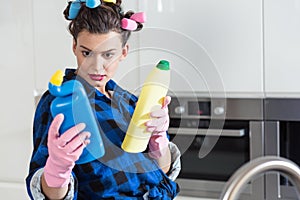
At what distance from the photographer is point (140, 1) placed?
1.44 metres

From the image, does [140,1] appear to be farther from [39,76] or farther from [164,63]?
[164,63]

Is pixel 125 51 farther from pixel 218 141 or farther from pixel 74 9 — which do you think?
pixel 218 141

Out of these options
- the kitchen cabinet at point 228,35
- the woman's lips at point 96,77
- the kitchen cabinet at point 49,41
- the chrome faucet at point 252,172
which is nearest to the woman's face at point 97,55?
the woman's lips at point 96,77

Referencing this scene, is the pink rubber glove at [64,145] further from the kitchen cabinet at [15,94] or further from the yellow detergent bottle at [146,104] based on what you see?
the kitchen cabinet at [15,94]

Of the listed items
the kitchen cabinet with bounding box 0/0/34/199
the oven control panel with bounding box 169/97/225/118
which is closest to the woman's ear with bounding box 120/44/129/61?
the oven control panel with bounding box 169/97/225/118

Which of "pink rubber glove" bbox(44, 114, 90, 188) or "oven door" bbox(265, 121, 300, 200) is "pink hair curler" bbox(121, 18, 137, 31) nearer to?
"pink rubber glove" bbox(44, 114, 90, 188)

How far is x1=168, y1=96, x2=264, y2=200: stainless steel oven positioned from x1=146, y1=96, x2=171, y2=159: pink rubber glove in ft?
1.28

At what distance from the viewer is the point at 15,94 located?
1652 millimetres

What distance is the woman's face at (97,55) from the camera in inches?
34.7

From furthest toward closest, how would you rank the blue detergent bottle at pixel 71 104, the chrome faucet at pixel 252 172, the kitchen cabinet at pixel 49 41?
1. the kitchen cabinet at pixel 49 41
2. the blue detergent bottle at pixel 71 104
3. the chrome faucet at pixel 252 172

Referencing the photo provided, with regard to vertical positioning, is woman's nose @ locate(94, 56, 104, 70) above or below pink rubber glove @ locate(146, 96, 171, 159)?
above

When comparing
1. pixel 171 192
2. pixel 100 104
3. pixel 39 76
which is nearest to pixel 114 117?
pixel 100 104

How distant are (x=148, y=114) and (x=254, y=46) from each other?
1.76 feet

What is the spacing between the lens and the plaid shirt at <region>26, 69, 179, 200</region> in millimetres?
900
